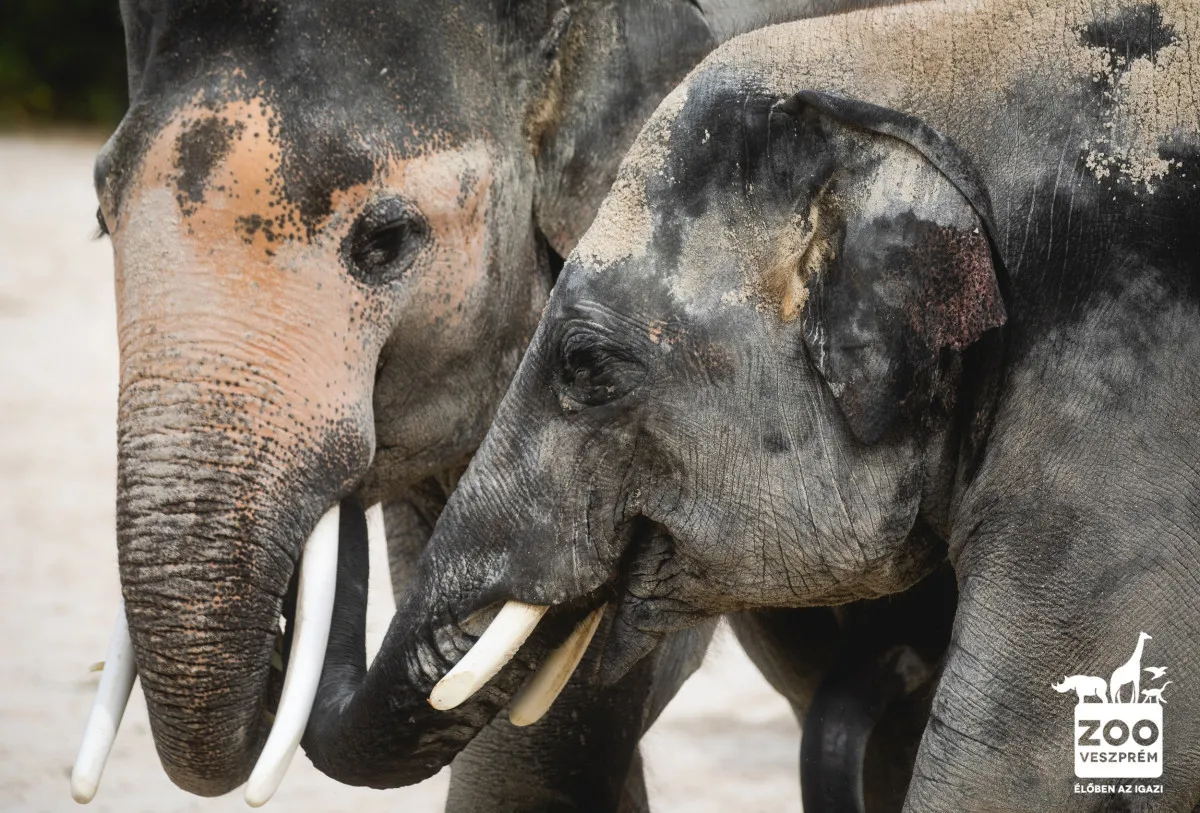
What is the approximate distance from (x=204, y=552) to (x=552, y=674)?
515mm

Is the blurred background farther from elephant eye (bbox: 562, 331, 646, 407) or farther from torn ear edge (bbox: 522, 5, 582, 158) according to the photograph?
elephant eye (bbox: 562, 331, 646, 407)

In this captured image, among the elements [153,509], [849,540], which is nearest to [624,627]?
[849,540]

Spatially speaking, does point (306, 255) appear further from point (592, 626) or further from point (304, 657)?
point (592, 626)

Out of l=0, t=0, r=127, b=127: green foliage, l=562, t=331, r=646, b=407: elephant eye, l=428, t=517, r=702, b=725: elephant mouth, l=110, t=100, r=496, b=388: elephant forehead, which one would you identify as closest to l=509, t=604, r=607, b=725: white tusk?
l=428, t=517, r=702, b=725: elephant mouth

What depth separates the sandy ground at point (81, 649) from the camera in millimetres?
4164

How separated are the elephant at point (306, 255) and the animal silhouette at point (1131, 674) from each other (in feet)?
3.41

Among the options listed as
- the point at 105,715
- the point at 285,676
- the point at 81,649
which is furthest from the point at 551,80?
the point at 81,649

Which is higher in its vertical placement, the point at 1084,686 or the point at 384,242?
the point at 384,242

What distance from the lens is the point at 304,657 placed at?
2.58 metres

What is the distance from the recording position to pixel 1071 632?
6.52 ft

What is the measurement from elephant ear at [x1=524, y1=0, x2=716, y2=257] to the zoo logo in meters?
1.25

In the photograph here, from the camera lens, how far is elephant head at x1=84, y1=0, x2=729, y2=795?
2541 mm

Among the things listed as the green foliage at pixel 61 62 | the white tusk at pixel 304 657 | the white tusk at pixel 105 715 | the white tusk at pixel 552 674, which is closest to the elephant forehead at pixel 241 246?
the white tusk at pixel 304 657

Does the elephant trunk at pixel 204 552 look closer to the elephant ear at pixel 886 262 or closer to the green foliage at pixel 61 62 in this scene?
the elephant ear at pixel 886 262
